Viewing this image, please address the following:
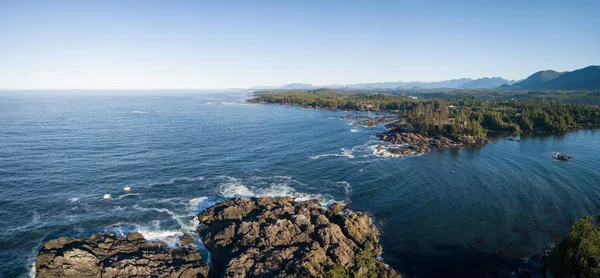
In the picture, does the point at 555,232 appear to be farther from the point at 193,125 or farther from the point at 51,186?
the point at 193,125

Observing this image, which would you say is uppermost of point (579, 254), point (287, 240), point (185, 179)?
point (579, 254)

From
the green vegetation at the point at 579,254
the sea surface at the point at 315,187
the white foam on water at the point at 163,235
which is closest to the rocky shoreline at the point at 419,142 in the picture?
the sea surface at the point at 315,187

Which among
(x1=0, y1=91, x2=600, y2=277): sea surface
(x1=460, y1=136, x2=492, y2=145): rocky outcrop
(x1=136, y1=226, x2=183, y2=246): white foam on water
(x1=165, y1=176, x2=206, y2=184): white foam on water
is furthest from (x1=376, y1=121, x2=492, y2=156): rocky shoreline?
(x1=136, y1=226, x2=183, y2=246): white foam on water

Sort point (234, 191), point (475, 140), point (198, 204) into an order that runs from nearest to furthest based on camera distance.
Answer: point (198, 204), point (234, 191), point (475, 140)

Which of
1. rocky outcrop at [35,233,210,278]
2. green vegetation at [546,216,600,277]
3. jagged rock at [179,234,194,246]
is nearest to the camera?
green vegetation at [546,216,600,277]

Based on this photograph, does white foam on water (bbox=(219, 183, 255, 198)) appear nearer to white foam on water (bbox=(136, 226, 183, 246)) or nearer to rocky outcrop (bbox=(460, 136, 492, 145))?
white foam on water (bbox=(136, 226, 183, 246))

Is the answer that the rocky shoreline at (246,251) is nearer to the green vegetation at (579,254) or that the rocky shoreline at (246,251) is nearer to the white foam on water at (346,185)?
the white foam on water at (346,185)

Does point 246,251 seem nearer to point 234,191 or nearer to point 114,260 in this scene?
point 114,260

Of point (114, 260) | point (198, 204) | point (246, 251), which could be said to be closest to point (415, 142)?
point (198, 204)
